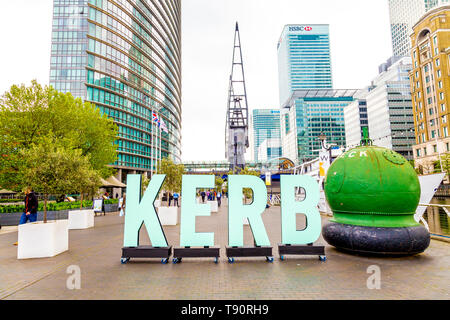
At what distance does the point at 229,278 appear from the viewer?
6.46 m

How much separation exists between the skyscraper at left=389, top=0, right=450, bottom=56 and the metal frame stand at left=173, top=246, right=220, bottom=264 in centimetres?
20118

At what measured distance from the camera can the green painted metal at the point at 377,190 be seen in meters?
8.13

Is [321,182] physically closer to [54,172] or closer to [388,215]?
[388,215]

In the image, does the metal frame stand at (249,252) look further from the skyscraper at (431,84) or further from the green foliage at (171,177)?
the skyscraper at (431,84)

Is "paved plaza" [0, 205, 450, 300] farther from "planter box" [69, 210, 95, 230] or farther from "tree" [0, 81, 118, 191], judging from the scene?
"tree" [0, 81, 118, 191]

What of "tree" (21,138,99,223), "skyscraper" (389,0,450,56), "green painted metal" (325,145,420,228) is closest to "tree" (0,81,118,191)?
"tree" (21,138,99,223)

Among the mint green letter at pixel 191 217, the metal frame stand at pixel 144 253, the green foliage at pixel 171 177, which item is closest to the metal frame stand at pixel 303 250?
the mint green letter at pixel 191 217

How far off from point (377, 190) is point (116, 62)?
176 ft

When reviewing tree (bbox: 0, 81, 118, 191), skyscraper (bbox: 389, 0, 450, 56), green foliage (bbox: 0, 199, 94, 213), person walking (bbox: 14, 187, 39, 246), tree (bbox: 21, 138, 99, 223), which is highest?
skyscraper (bbox: 389, 0, 450, 56)

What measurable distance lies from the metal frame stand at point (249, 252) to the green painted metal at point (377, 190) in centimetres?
290

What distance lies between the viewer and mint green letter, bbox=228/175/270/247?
799cm

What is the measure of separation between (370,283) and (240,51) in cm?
7213

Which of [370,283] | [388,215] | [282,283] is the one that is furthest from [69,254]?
[388,215]

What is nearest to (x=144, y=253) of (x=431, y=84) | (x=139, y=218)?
(x=139, y=218)
